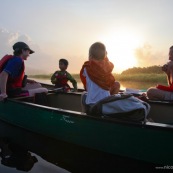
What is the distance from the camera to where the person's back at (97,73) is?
4.88 m

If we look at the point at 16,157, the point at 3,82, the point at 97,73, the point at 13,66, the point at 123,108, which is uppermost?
the point at 13,66

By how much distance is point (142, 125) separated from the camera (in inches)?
168

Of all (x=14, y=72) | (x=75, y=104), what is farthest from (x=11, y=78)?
(x=75, y=104)

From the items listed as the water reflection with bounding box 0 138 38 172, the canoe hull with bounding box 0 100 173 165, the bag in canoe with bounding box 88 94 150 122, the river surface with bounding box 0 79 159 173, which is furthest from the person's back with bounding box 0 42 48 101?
the bag in canoe with bounding box 88 94 150 122

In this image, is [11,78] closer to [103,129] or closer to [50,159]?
[50,159]

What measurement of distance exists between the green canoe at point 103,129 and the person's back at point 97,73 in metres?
0.41

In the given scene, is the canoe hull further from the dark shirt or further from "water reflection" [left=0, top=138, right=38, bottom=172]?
the dark shirt

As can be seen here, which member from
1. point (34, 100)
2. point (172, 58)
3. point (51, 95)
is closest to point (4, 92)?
point (34, 100)

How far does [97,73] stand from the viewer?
192 inches

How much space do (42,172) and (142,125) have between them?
5.98ft

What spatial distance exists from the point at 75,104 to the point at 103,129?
117 inches

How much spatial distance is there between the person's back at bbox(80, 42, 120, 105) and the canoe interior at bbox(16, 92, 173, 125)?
1.73m

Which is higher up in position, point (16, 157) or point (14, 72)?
point (14, 72)

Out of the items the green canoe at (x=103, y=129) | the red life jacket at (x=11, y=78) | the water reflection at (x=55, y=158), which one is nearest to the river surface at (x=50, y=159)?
the water reflection at (x=55, y=158)
